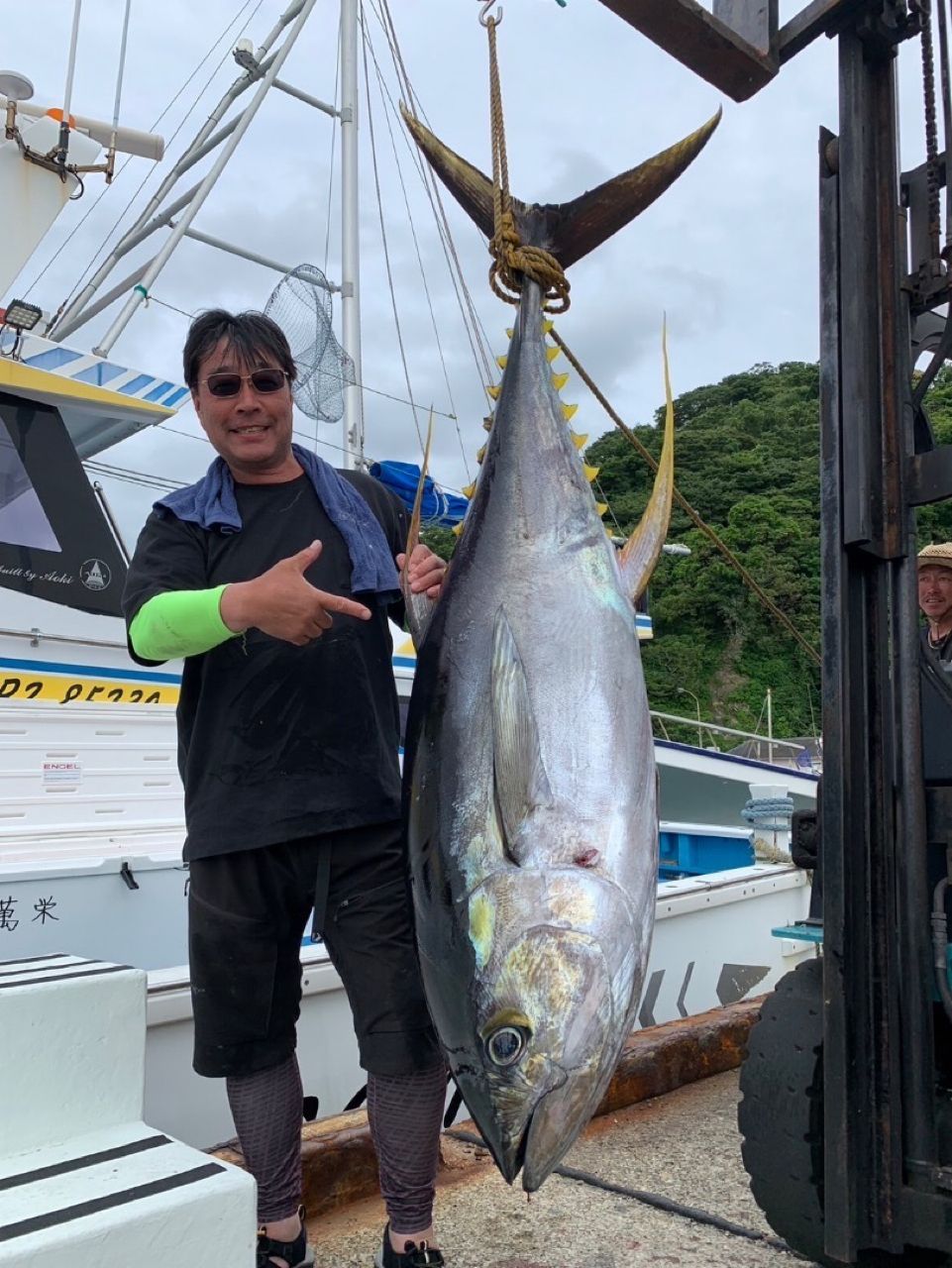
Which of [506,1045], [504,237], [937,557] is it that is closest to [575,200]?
[504,237]

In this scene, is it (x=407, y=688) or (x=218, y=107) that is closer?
(x=407, y=688)

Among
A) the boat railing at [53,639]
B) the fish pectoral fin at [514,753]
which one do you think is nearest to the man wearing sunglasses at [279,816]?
the fish pectoral fin at [514,753]

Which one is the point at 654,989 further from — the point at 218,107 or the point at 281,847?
the point at 218,107

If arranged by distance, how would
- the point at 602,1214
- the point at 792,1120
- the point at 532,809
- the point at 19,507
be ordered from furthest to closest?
the point at 19,507
the point at 602,1214
the point at 792,1120
the point at 532,809

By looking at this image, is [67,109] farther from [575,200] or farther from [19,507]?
[575,200]

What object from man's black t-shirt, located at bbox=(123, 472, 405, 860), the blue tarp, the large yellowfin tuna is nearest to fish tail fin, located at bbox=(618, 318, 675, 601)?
the large yellowfin tuna

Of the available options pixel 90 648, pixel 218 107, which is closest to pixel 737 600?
pixel 218 107

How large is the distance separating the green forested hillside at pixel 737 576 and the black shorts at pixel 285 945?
38.3 meters

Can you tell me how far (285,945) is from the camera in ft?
6.63

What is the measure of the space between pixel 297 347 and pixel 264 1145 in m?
5.41

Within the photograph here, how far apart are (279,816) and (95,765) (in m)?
2.73

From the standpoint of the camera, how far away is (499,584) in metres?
1.74

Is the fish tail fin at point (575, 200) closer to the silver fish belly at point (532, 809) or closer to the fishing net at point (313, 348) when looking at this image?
the silver fish belly at point (532, 809)

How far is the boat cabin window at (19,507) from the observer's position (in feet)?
14.3
